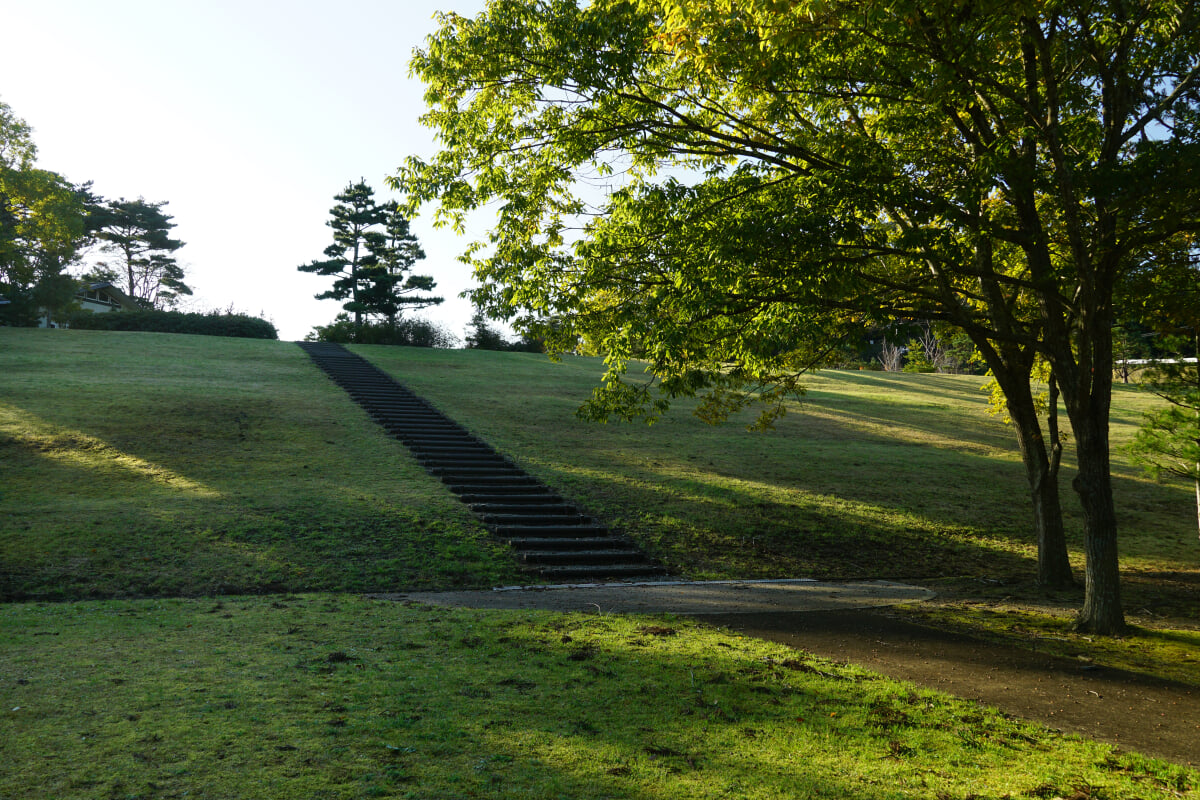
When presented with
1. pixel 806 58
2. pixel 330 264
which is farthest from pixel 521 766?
pixel 330 264

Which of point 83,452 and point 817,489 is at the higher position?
point 83,452

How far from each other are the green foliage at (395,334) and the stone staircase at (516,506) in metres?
25.8

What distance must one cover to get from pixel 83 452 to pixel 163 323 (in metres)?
37.4

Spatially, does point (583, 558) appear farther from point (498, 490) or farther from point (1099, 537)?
point (1099, 537)

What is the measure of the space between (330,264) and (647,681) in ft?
192

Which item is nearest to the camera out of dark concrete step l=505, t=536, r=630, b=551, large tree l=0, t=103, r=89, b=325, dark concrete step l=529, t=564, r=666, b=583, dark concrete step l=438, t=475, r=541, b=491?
dark concrete step l=529, t=564, r=666, b=583

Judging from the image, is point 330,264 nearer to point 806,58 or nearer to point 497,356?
point 497,356

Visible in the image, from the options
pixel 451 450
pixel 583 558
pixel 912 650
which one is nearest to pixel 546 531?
pixel 583 558

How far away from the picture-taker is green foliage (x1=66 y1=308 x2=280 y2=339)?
158 ft

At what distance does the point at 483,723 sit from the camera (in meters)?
5.28

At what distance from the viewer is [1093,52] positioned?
27.7 ft

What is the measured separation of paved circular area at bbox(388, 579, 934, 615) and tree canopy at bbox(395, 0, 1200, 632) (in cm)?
268

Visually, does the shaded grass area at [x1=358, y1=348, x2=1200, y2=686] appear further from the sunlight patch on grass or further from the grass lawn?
→ the sunlight patch on grass

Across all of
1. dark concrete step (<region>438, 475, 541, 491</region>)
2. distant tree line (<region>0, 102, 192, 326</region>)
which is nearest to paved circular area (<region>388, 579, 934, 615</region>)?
dark concrete step (<region>438, 475, 541, 491</region>)
